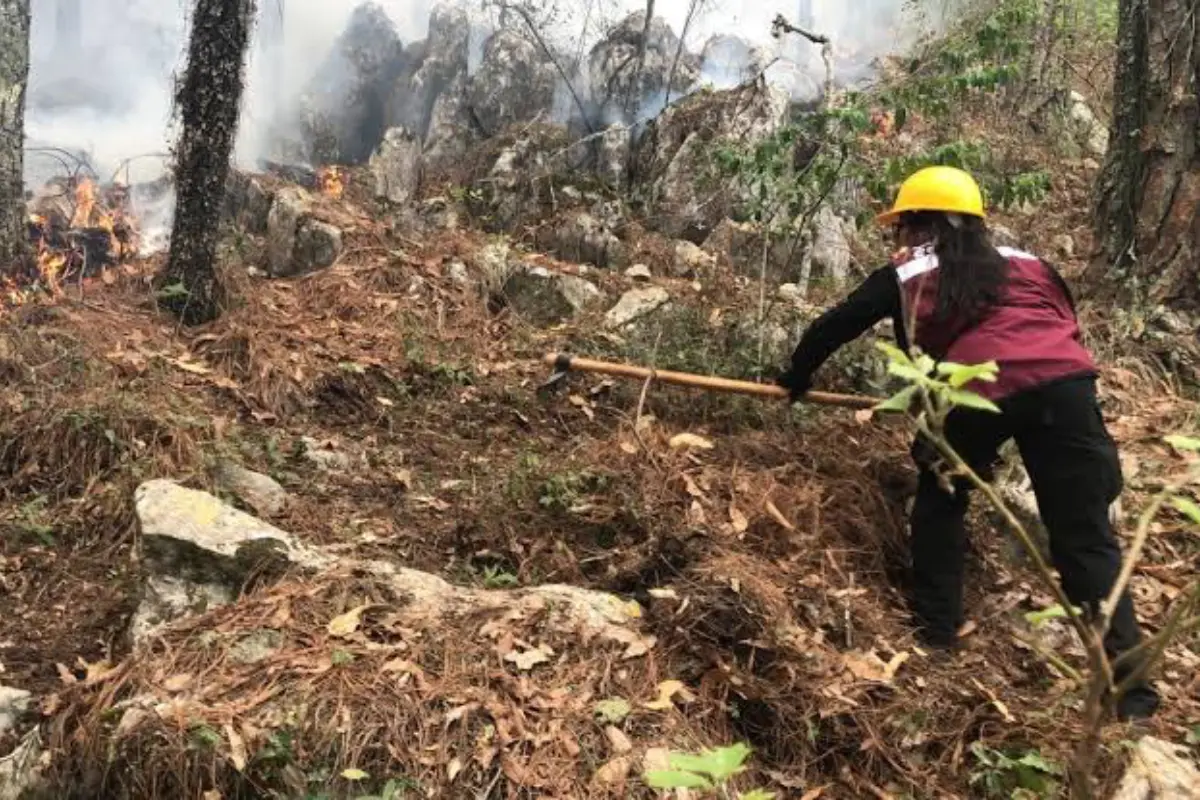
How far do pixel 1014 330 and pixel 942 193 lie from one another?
567 millimetres

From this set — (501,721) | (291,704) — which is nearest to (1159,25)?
(501,721)

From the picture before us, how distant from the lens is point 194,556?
3424 mm

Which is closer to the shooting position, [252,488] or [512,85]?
[252,488]

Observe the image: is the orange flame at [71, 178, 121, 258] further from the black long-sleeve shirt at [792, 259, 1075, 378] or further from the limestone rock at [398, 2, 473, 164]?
the black long-sleeve shirt at [792, 259, 1075, 378]

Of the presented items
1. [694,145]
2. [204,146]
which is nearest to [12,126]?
[204,146]

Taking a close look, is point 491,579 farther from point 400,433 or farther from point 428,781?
point 400,433

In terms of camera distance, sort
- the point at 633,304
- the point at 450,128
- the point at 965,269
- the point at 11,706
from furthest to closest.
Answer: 1. the point at 450,128
2. the point at 633,304
3. the point at 965,269
4. the point at 11,706

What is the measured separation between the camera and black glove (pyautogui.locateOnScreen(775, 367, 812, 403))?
3.98 meters

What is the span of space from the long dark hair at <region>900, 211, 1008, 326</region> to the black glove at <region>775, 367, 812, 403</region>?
0.73 m

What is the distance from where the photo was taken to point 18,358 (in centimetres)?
498

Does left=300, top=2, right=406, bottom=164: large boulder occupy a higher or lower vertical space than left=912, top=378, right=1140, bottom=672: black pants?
higher

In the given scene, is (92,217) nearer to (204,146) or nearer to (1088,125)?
(204,146)

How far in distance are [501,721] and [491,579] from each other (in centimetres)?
100

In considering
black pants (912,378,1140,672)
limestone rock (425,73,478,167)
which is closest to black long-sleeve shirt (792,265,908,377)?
black pants (912,378,1140,672)
